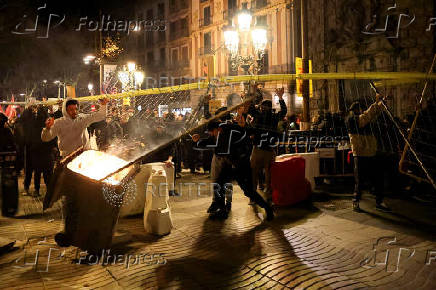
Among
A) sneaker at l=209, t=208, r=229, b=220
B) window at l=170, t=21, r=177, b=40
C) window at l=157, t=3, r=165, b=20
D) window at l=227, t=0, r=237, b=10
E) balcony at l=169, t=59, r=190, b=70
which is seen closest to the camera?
sneaker at l=209, t=208, r=229, b=220

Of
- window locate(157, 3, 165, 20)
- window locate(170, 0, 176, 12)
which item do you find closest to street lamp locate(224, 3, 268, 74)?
window locate(170, 0, 176, 12)

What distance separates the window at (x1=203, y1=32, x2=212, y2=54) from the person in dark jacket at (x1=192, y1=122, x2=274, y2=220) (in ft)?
108

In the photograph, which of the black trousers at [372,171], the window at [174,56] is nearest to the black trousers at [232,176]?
the black trousers at [372,171]

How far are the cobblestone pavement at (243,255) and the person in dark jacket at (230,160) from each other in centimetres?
45

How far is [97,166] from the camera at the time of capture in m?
4.99

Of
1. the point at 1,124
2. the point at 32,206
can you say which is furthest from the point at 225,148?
the point at 1,124

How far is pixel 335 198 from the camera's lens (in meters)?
8.13

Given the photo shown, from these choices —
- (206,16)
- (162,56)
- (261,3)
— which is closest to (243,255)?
(261,3)

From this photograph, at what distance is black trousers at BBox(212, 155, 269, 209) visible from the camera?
641 cm

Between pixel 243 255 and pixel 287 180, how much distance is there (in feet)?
9.50

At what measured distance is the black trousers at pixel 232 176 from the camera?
6406 millimetres

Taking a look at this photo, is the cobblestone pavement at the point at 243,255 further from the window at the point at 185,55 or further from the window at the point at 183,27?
the window at the point at 183,27

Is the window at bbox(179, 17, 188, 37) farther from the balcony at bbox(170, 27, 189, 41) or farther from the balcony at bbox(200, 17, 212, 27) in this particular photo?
the balcony at bbox(200, 17, 212, 27)

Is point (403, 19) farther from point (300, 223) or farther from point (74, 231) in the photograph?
point (74, 231)
